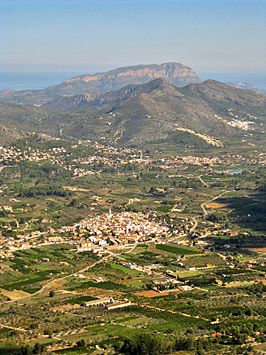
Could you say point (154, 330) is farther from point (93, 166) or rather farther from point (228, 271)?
point (93, 166)

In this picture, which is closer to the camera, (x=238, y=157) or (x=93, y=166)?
(x=93, y=166)

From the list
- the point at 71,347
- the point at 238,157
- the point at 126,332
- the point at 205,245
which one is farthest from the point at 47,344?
the point at 238,157

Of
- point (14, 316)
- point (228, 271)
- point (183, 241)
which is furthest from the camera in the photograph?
point (183, 241)

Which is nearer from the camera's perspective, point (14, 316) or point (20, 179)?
point (14, 316)

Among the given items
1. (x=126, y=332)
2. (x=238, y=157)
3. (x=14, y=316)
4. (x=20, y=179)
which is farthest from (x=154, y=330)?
(x=238, y=157)

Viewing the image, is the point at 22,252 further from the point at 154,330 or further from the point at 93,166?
the point at 93,166

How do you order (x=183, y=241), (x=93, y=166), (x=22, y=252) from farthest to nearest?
(x=93, y=166) < (x=183, y=241) < (x=22, y=252)

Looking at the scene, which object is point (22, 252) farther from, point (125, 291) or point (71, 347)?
point (71, 347)

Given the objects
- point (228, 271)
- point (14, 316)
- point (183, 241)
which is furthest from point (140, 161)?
point (14, 316)

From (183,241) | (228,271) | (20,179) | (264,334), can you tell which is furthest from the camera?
(20,179)

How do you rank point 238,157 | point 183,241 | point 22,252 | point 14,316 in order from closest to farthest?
point 14,316, point 22,252, point 183,241, point 238,157
